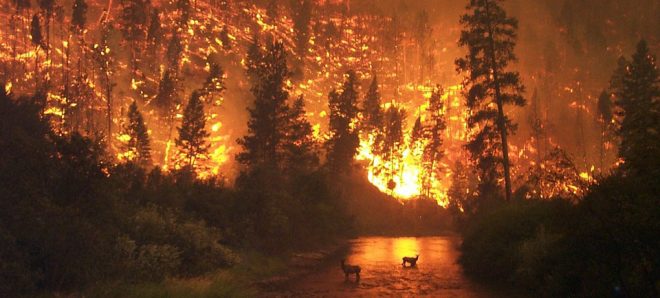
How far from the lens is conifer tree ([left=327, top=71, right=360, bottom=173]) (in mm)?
74562

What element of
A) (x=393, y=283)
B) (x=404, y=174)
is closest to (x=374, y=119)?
(x=404, y=174)

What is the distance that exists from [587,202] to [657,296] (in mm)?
2710

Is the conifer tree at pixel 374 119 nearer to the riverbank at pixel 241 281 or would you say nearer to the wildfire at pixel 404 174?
the wildfire at pixel 404 174

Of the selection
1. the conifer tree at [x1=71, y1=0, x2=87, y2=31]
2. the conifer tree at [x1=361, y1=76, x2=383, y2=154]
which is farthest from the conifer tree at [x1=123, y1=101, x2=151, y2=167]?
the conifer tree at [x1=361, y1=76, x2=383, y2=154]

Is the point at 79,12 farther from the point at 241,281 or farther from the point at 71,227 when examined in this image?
the point at 71,227

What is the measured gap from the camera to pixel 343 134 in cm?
7675

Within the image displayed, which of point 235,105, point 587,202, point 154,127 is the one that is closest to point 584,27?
point 235,105

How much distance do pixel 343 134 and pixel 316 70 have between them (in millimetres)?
46278

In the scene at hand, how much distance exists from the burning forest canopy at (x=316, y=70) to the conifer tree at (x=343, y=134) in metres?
4.70

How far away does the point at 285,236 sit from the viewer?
114 feet

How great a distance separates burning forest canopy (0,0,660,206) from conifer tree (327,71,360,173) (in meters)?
4.70

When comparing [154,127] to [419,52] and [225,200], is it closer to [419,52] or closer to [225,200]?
[225,200]

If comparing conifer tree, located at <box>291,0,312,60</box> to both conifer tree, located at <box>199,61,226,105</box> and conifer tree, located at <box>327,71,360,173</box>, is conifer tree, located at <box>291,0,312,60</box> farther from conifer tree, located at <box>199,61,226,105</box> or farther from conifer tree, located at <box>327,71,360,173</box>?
conifer tree, located at <box>199,61,226,105</box>

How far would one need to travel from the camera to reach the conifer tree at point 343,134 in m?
74.6
